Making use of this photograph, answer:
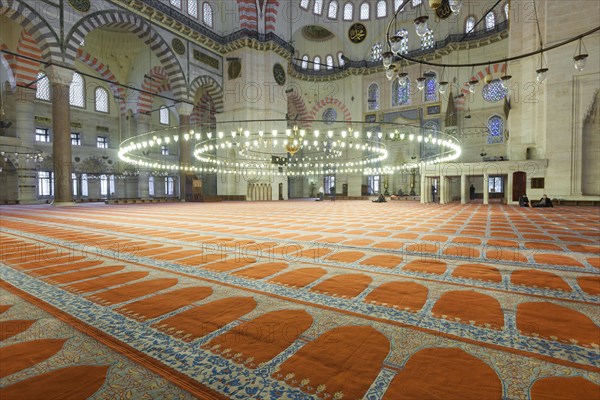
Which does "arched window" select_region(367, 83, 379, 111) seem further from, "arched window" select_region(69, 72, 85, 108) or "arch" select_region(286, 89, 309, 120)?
"arched window" select_region(69, 72, 85, 108)

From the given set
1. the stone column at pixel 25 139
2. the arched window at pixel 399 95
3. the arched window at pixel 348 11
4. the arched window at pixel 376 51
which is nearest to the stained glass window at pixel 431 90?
the arched window at pixel 399 95

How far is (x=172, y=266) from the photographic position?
221 centimetres

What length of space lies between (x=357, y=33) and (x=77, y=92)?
15448mm

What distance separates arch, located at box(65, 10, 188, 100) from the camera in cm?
985

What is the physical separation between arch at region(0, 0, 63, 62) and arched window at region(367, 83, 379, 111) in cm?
1461

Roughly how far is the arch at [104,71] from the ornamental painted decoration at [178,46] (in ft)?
11.0

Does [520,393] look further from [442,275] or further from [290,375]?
[442,275]

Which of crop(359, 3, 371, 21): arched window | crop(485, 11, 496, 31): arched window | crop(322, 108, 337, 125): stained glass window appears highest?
crop(359, 3, 371, 21): arched window

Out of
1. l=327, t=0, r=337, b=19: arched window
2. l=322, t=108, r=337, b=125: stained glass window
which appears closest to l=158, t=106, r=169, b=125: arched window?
l=322, t=108, r=337, b=125: stained glass window

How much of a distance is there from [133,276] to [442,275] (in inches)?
77.8

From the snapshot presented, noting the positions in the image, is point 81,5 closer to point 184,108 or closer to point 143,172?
point 184,108

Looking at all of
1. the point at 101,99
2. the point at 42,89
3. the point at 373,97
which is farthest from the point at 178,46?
the point at 373,97

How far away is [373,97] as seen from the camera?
1850cm

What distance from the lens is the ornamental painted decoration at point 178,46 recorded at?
1334cm
